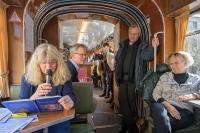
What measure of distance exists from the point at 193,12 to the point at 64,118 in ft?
9.12

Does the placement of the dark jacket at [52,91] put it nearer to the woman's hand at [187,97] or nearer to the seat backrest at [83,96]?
the seat backrest at [83,96]

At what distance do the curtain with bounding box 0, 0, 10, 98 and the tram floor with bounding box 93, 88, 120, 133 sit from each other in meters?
1.94

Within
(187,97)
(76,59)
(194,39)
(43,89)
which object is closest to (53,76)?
(43,89)

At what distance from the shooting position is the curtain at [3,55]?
12.2ft

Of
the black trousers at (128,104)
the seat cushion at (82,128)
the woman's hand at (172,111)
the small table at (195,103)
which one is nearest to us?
the seat cushion at (82,128)

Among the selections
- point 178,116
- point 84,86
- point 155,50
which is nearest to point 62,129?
point 84,86

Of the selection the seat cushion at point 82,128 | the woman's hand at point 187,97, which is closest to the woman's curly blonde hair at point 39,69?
the seat cushion at point 82,128

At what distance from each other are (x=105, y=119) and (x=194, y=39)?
9.03ft

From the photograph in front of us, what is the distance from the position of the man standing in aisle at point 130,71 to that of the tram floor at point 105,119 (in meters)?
0.51

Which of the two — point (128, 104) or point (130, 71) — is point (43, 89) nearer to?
point (130, 71)

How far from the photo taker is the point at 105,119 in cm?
607

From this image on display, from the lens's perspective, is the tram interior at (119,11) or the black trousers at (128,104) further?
→ the black trousers at (128,104)

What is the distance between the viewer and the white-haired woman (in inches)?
132

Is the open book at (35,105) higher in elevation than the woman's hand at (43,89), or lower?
lower
